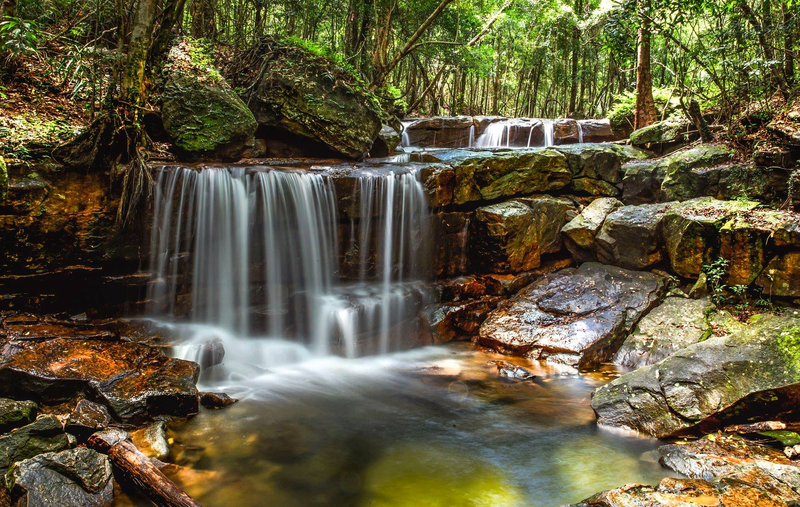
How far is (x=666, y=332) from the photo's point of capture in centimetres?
718

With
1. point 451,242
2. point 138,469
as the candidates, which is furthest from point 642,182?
point 138,469

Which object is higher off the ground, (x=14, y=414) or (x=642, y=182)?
(x=642, y=182)

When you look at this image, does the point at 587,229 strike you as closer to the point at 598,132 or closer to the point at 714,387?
the point at 714,387

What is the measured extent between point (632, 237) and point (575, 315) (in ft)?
6.46

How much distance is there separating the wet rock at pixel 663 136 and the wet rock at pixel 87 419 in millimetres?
12153

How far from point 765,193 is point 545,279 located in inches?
158

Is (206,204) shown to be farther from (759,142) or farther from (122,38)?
(759,142)

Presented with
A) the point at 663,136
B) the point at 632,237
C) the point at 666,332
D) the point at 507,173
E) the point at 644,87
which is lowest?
the point at 666,332

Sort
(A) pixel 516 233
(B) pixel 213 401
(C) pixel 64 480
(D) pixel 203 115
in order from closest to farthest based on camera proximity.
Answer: (C) pixel 64 480 → (B) pixel 213 401 → (D) pixel 203 115 → (A) pixel 516 233

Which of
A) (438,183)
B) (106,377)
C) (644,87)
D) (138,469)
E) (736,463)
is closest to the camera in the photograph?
(138,469)

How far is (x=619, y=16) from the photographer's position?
402 inches

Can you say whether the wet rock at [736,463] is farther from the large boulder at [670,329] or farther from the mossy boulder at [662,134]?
the mossy boulder at [662,134]

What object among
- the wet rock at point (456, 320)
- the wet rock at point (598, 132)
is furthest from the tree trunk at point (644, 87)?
the wet rock at point (456, 320)

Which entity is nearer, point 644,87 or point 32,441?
point 32,441
